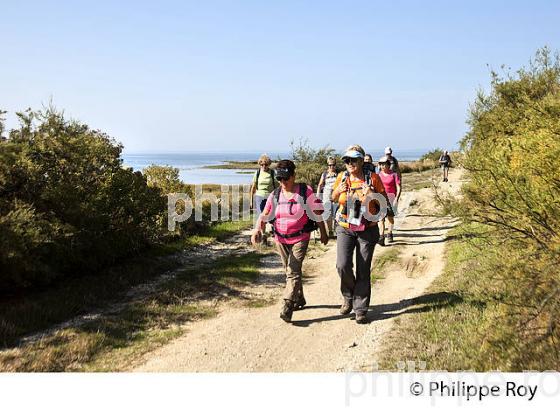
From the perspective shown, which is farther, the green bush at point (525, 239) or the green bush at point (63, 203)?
the green bush at point (63, 203)

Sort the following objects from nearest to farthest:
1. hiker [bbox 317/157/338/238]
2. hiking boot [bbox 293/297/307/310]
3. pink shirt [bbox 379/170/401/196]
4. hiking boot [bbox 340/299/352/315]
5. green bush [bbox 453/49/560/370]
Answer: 1. green bush [bbox 453/49/560/370]
2. hiking boot [bbox 340/299/352/315]
3. hiking boot [bbox 293/297/307/310]
4. hiker [bbox 317/157/338/238]
5. pink shirt [bbox 379/170/401/196]

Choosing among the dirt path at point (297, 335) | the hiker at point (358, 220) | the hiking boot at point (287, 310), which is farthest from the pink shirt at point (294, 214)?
the dirt path at point (297, 335)

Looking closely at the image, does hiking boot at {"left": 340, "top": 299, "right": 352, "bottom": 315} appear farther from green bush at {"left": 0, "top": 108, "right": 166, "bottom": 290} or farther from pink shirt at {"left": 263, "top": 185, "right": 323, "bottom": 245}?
green bush at {"left": 0, "top": 108, "right": 166, "bottom": 290}

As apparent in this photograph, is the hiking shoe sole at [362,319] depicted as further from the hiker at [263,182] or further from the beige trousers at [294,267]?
the hiker at [263,182]

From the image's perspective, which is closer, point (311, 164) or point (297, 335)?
point (297, 335)

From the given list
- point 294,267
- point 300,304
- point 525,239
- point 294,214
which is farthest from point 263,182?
point 525,239

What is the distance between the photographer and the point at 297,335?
6.20 m

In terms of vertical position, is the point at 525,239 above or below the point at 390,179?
below

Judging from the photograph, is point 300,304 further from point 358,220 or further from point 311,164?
point 311,164

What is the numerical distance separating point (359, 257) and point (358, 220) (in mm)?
569

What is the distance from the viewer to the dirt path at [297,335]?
5.37 metres

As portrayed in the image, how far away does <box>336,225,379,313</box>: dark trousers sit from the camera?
6484mm

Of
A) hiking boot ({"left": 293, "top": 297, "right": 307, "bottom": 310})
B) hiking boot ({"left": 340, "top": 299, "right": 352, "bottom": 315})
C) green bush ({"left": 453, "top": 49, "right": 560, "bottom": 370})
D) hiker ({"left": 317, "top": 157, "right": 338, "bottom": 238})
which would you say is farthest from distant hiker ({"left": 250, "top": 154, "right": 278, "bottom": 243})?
green bush ({"left": 453, "top": 49, "right": 560, "bottom": 370})

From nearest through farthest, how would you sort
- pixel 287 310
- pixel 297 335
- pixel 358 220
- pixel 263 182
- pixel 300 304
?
pixel 297 335
pixel 358 220
pixel 287 310
pixel 300 304
pixel 263 182
